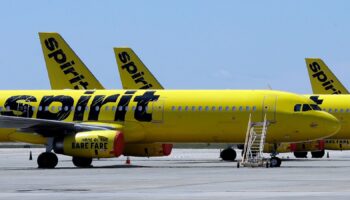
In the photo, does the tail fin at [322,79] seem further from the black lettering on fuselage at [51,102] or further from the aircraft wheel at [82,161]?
the aircraft wheel at [82,161]

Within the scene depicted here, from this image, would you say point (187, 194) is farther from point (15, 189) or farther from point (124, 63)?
point (124, 63)

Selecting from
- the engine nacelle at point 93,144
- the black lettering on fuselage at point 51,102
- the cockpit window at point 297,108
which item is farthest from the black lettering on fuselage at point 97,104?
the cockpit window at point 297,108

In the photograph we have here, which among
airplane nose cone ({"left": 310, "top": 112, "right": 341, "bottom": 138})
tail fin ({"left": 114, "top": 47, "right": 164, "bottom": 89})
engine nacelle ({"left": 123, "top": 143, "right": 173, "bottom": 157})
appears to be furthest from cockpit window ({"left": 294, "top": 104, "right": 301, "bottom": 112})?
tail fin ({"left": 114, "top": 47, "right": 164, "bottom": 89})

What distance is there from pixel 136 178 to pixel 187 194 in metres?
10.5

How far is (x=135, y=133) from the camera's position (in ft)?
180

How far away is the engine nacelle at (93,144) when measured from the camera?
52.1 m

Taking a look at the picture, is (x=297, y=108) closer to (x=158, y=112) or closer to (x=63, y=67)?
(x=158, y=112)

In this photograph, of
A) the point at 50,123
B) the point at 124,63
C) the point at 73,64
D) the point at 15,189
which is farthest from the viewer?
the point at 124,63

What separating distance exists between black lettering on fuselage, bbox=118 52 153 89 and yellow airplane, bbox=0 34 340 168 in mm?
21928

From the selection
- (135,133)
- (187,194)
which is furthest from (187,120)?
(187,194)

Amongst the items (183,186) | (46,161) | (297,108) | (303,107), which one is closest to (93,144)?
(46,161)

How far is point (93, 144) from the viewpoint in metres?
52.2

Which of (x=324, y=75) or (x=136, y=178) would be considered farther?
(x=324, y=75)

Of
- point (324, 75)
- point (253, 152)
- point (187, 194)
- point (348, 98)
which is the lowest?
point (187, 194)
